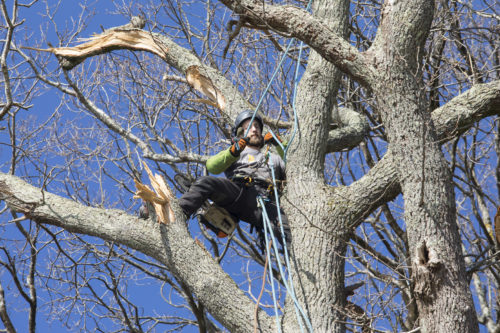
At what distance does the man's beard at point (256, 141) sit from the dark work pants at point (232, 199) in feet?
1.40

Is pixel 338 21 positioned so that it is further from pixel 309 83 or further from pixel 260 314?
pixel 260 314

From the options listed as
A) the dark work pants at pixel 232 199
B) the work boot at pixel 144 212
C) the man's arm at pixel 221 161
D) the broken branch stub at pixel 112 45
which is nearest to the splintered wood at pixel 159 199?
the work boot at pixel 144 212

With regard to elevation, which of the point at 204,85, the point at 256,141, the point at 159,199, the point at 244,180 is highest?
the point at 204,85

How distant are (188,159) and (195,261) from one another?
179cm

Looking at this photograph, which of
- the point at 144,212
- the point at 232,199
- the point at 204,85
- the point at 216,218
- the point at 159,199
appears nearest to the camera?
the point at 159,199

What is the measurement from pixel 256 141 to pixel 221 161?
1.68ft

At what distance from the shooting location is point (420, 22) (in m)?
4.12

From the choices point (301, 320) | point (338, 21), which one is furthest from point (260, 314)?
point (338, 21)

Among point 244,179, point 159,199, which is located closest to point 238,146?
point 244,179

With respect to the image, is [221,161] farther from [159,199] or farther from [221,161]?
[159,199]

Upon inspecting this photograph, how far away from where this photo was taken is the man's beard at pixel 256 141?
573 centimetres

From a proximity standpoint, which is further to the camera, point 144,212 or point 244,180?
point 244,180

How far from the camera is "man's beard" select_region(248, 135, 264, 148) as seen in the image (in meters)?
5.73

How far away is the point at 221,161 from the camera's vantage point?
5.40 metres
